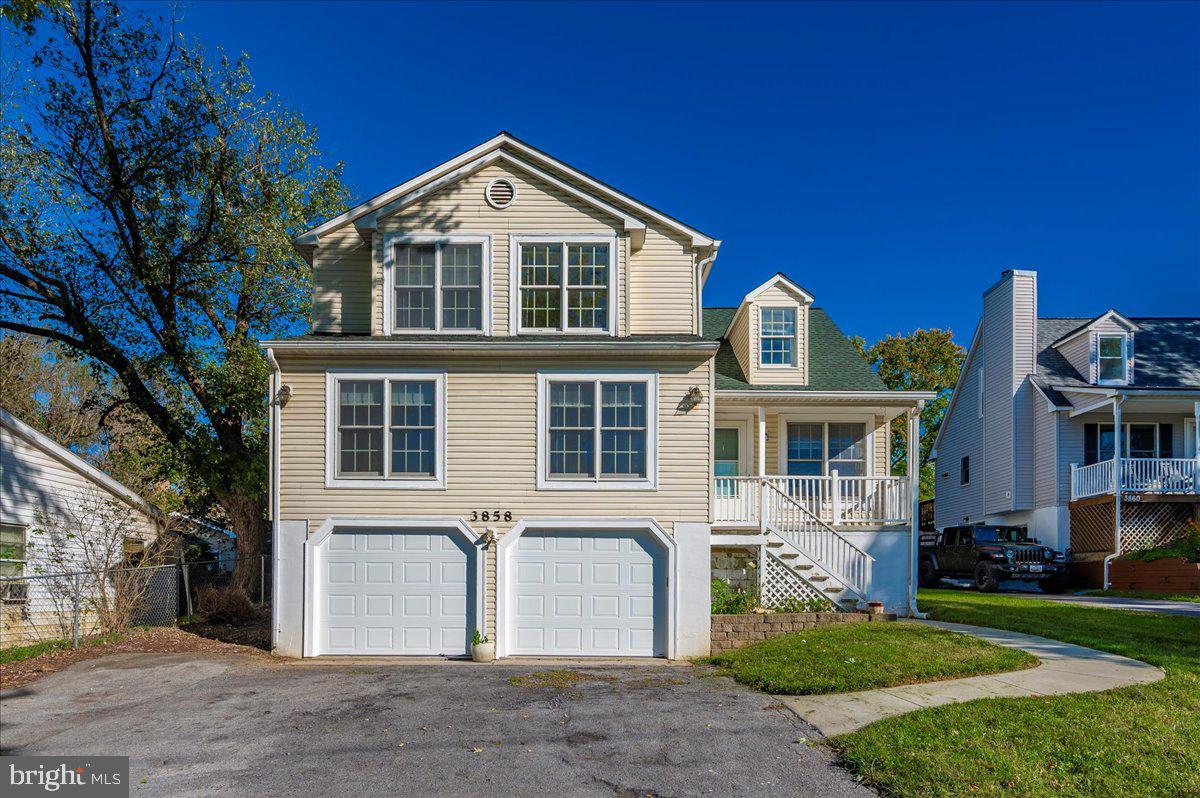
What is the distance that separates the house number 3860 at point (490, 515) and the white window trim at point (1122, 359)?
69.4ft

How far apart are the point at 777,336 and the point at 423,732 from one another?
12.4 meters

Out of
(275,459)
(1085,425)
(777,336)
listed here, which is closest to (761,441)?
(777,336)

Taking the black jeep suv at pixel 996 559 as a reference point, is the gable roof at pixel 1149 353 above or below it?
above

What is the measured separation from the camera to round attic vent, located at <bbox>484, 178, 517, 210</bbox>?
1567 cm

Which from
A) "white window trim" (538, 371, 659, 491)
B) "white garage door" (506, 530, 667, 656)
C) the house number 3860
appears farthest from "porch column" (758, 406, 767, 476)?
the house number 3860

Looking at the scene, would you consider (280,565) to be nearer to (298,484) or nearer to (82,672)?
(298,484)

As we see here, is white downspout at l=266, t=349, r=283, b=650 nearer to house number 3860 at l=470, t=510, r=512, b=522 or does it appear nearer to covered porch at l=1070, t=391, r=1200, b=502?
house number 3860 at l=470, t=510, r=512, b=522

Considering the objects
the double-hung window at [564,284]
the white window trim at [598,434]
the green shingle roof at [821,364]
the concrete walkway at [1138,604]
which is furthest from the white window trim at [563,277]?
the concrete walkway at [1138,604]

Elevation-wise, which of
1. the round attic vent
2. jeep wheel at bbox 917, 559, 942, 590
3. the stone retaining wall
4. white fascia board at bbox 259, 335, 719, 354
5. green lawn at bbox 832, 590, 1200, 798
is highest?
the round attic vent

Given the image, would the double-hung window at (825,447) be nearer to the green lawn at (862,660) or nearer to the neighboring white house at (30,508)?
the green lawn at (862,660)

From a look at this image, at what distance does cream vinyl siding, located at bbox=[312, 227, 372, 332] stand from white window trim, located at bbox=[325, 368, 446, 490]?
4.96 ft

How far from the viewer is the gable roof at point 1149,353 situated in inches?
1077

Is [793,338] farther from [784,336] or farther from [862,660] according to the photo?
[862,660]

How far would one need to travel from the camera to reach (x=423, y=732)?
9.12m
